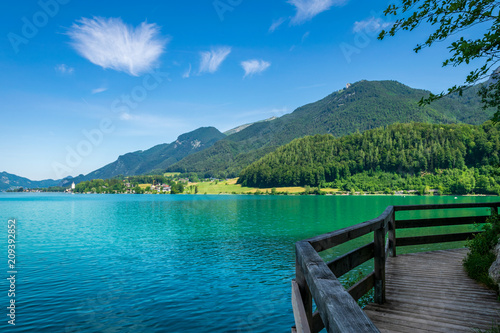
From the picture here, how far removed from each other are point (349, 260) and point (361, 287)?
3.03ft

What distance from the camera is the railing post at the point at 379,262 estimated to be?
17.6 feet

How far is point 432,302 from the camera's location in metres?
5.72

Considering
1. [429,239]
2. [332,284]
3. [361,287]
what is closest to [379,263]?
[361,287]

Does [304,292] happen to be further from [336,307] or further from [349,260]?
[336,307]

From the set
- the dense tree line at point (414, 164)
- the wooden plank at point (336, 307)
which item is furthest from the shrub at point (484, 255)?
the dense tree line at point (414, 164)

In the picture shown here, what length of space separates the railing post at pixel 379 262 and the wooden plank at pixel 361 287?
0.09m

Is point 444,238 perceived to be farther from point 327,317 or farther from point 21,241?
point 21,241

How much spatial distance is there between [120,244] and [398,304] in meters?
27.2

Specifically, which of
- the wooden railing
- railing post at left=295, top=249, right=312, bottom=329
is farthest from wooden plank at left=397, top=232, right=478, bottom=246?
railing post at left=295, top=249, right=312, bottom=329

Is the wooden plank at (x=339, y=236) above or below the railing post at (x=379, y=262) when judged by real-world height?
above

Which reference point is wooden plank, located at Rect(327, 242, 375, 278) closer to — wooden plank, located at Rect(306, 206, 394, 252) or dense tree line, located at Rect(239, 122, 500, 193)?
wooden plank, located at Rect(306, 206, 394, 252)

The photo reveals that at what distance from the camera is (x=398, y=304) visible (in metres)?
5.59

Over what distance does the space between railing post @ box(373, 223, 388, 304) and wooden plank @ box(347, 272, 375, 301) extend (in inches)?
3.7

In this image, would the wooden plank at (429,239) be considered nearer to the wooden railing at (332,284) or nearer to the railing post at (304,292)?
the wooden railing at (332,284)
